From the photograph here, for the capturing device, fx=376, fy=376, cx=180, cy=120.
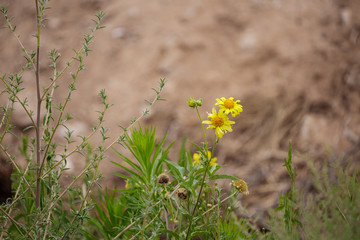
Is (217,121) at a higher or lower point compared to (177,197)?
higher

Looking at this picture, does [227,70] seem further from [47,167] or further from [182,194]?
[47,167]

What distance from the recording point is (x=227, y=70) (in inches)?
85.7

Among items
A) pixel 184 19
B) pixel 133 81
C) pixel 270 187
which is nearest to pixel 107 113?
pixel 133 81

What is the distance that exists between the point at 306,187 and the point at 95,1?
1.68 meters

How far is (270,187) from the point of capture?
2016mm

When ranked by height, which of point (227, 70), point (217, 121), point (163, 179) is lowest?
point (227, 70)

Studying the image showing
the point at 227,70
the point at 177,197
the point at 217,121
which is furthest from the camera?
the point at 227,70

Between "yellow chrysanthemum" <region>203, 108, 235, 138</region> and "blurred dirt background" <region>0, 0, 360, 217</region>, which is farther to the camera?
"blurred dirt background" <region>0, 0, 360, 217</region>

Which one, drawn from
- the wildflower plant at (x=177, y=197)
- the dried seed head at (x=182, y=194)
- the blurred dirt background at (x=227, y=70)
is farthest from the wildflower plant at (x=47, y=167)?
the blurred dirt background at (x=227, y=70)

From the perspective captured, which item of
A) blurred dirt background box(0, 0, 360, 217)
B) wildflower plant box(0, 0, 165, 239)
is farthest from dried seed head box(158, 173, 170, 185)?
blurred dirt background box(0, 0, 360, 217)

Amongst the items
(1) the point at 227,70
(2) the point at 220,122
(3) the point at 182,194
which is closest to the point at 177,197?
(3) the point at 182,194

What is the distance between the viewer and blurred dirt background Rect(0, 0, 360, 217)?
6.70 feet

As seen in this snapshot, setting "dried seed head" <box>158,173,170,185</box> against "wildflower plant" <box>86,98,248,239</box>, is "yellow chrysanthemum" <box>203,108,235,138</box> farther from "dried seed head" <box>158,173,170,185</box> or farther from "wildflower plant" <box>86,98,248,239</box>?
"dried seed head" <box>158,173,170,185</box>

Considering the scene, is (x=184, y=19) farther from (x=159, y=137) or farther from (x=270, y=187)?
(x=270, y=187)
